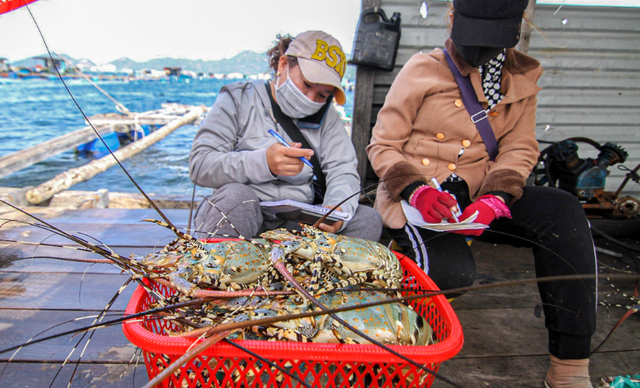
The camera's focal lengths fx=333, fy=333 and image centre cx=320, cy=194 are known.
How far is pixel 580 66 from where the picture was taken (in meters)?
3.46

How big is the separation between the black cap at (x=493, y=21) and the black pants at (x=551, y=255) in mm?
828

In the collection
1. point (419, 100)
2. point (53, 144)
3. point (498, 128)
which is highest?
point (419, 100)

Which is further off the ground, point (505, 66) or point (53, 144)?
point (505, 66)

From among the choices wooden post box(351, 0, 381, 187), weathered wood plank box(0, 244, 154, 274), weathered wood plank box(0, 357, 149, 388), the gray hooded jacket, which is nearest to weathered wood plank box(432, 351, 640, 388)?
the gray hooded jacket

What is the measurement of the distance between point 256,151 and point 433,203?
986 mm

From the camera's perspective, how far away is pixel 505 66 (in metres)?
2.02

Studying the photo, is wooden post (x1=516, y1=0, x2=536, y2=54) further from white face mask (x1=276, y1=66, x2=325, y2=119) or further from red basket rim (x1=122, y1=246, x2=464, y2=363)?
red basket rim (x1=122, y1=246, x2=464, y2=363)

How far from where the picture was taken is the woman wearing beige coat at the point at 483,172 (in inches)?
59.0

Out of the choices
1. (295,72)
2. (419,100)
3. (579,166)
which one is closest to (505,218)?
(419,100)

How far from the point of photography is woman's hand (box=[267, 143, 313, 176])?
5.57ft

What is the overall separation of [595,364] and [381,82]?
2.66 metres

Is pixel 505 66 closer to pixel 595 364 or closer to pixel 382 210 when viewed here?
pixel 382 210

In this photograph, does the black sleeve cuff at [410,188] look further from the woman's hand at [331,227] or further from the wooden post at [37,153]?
the wooden post at [37,153]

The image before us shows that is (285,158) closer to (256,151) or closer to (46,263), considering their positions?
(256,151)
